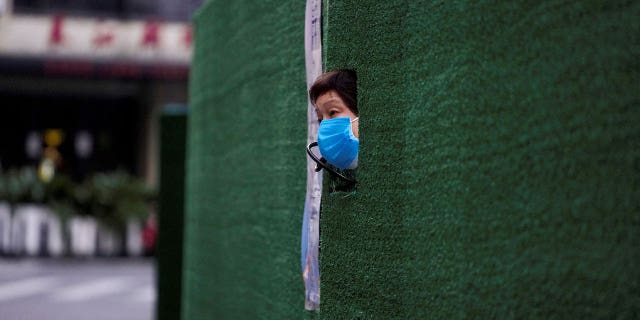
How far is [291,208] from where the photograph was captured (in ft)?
9.04

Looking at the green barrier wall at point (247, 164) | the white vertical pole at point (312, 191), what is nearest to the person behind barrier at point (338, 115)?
the white vertical pole at point (312, 191)

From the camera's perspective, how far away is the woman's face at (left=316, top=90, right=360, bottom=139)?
2125 mm

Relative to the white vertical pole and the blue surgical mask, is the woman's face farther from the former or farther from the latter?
the white vertical pole

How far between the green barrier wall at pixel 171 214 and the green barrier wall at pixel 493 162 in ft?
12.7

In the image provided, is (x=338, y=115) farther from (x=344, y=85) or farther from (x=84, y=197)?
(x=84, y=197)

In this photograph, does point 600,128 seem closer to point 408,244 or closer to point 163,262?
point 408,244

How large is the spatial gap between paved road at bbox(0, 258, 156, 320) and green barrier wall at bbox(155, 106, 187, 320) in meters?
2.42

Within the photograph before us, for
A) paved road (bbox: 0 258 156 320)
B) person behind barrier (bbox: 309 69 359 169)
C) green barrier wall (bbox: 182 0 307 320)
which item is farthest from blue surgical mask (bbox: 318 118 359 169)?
paved road (bbox: 0 258 156 320)

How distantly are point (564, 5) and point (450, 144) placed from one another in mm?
410

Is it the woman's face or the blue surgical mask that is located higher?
the woman's face

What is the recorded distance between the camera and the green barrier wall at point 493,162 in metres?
1.24

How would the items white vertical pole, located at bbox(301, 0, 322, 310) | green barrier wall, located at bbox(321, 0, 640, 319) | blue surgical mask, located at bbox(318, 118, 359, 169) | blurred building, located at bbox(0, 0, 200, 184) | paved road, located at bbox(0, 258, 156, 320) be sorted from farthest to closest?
blurred building, located at bbox(0, 0, 200, 184), paved road, located at bbox(0, 258, 156, 320), white vertical pole, located at bbox(301, 0, 322, 310), blue surgical mask, located at bbox(318, 118, 359, 169), green barrier wall, located at bbox(321, 0, 640, 319)

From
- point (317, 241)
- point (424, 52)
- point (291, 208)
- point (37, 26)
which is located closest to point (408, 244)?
point (424, 52)

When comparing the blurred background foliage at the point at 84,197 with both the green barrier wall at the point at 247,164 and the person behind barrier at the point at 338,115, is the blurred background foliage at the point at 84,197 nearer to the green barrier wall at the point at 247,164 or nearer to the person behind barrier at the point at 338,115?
the green barrier wall at the point at 247,164
